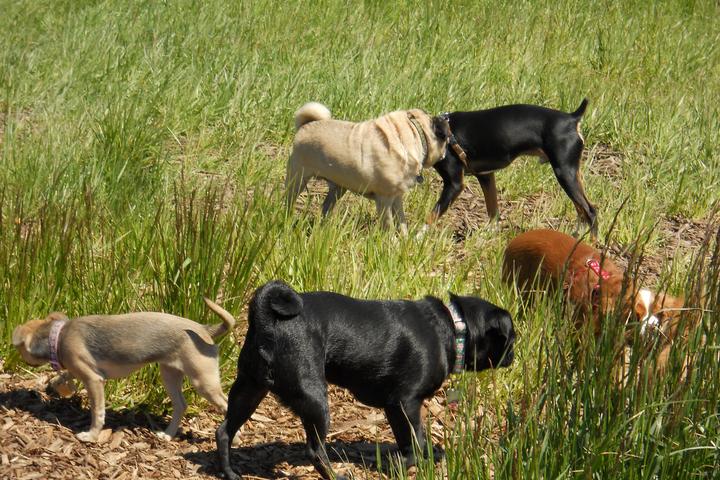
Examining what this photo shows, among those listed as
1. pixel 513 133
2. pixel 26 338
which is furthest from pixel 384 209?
pixel 26 338

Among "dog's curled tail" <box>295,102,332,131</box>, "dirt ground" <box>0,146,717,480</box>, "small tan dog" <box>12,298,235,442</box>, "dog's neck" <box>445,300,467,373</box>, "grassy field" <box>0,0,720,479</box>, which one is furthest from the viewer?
"dog's curled tail" <box>295,102,332,131</box>

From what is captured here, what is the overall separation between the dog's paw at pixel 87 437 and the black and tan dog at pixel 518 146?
14.4 ft

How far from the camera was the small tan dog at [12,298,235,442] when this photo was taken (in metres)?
4.65

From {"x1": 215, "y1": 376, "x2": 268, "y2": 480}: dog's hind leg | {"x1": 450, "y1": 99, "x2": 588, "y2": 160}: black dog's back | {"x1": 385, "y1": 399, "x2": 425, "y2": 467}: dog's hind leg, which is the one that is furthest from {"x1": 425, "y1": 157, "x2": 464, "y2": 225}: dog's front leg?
{"x1": 215, "y1": 376, "x2": 268, "y2": 480}: dog's hind leg

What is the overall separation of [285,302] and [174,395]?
85 centimetres

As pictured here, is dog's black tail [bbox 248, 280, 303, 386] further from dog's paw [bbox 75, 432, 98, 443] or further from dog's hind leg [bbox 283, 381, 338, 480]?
dog's paw [bbox 75, 432, 98, 443]

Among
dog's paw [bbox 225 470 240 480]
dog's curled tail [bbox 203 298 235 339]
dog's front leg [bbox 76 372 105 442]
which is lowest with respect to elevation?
dog's paw [bbox 225 470 240 480]

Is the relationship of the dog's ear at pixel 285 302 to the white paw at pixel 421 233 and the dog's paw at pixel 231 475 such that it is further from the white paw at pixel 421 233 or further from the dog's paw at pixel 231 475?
the white paw at pixel 421 233

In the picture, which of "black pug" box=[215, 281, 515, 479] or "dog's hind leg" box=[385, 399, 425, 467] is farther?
"dog's hind leg" box=[385, 399, 425, 467]

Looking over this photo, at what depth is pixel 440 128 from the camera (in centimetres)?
815

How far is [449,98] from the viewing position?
10.8 metres

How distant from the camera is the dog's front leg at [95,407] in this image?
15.5ft

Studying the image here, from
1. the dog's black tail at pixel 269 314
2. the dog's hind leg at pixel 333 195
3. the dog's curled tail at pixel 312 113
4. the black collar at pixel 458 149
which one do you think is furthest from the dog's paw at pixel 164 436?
the black collar at pixel 458 149

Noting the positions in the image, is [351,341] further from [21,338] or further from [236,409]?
[21,338]
